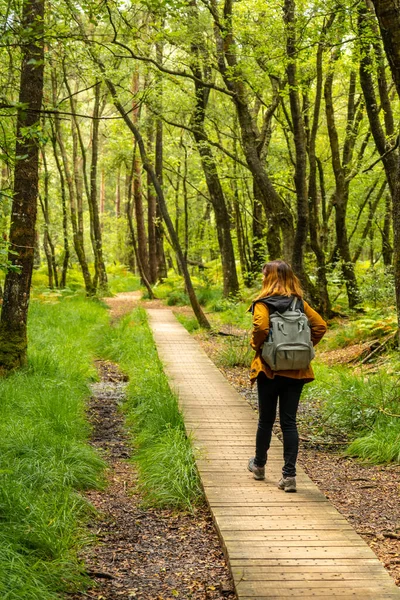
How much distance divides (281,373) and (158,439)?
214 centimetres

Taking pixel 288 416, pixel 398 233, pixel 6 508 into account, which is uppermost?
pixel 398 233

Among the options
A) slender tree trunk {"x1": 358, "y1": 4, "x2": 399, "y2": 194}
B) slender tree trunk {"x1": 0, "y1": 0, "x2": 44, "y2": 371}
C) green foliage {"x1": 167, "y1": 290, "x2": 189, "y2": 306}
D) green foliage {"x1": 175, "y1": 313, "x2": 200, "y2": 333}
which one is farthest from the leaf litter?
green foliage {"x1": 167, "y1": 290, "x2": 189, "y2": 306}

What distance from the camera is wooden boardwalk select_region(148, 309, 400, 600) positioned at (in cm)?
360

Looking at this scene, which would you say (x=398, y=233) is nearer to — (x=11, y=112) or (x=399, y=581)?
(x=399, y=581)

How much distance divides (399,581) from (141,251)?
24862mm

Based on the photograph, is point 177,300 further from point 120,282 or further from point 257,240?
point 120,282

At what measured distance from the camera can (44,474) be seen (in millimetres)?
5191

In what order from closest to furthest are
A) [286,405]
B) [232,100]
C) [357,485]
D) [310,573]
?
[310,573] < [286,405] < [357,485] < [232,100]

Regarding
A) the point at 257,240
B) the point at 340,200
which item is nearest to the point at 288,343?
the point at 340,200

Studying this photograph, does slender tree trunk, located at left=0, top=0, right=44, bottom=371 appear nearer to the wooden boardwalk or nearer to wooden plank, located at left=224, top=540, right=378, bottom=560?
the wooden boardwalk

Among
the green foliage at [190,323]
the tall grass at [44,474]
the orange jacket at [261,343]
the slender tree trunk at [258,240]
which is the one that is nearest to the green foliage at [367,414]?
the orange jacket at [261,343]

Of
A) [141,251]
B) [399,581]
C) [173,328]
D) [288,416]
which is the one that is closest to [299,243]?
[173,328]

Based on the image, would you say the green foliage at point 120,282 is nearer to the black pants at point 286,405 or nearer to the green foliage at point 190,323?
the green foliage at point 190,323

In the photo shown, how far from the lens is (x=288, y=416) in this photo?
5215 millimetres
